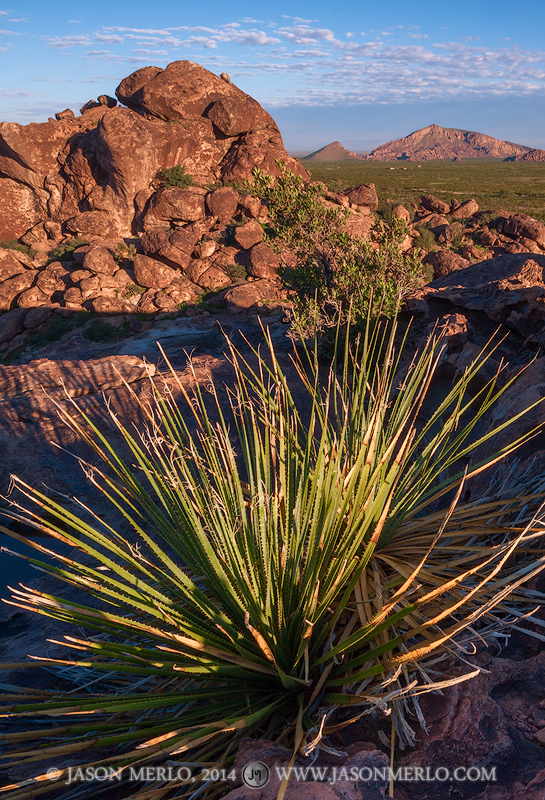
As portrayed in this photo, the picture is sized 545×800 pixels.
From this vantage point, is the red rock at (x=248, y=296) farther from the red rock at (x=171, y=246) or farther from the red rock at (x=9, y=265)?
the red rock at (x=9, y=265)

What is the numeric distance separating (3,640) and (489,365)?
4205 mm

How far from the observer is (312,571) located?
1.36 m

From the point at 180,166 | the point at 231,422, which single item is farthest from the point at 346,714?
the point at 180,166

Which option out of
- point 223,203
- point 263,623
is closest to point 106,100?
point 223,203

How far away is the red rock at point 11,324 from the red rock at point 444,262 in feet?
50.4

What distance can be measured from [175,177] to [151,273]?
278 inches

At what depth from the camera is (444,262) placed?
674 inches

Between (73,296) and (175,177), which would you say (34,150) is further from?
(73,296)

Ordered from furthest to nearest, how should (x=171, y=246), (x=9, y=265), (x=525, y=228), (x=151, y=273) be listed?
(x=525, y=228) < (x=9, y=265) < (x=171, y=246) < (x=151, y=273)

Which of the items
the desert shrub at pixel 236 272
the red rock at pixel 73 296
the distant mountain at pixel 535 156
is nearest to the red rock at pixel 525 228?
the desert shrub at pixel 236 272

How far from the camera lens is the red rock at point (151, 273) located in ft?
59.1

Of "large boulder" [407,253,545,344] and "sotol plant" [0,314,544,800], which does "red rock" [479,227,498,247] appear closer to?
"large boulder" [407,253,545,344]

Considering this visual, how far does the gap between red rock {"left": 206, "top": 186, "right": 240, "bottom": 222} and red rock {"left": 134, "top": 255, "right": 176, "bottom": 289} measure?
422cm

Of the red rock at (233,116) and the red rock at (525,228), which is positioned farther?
the red rock at (233,116)
